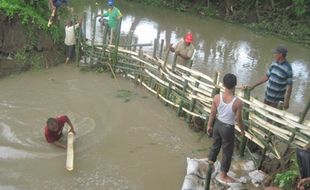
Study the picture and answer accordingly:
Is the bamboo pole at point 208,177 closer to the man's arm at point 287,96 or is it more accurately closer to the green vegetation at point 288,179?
the green vegetation at point 288,179

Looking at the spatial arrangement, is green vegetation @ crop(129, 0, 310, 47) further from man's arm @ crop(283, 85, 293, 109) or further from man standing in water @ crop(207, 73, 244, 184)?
man standing in water @ crop(207, 73, 244, 184)

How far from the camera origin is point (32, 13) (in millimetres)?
9633

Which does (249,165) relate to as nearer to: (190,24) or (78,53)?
(78,53)

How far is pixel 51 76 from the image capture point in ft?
30.5

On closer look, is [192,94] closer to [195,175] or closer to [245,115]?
[245,115]

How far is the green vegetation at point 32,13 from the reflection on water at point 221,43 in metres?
2.33

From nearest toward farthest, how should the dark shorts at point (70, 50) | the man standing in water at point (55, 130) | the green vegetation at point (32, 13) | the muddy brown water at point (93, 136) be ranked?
the muddy brown water at point (93, 136) < the man standing in water at point (55, 130) < the green vegetation at point (32, 13) < the dark shorts at point (70, 50)

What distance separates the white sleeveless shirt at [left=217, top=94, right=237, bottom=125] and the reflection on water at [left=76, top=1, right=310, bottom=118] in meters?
3.98

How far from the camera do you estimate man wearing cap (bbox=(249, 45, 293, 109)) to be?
612 centimetres

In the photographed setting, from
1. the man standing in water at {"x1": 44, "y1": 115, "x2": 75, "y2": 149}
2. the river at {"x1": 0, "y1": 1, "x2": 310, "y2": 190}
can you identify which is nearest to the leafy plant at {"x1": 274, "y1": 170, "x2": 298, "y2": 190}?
the river at {"x1": 0, "y1": 1, "x2": 310, "y2": 190}

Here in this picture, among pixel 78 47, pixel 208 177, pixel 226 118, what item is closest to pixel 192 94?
pixel 226 118

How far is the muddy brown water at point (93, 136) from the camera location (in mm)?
6035

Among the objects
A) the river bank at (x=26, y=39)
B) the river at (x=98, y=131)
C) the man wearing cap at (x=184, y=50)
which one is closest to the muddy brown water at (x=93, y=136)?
the river at (x=98, y=131)

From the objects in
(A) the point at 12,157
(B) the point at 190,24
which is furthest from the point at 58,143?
(B) the point at 190,24
